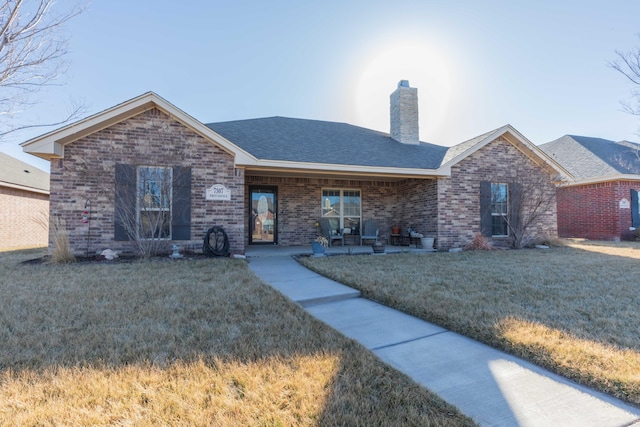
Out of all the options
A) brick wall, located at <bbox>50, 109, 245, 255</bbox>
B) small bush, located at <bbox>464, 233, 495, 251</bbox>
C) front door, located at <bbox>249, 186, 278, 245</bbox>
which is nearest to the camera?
brick wall, located at <bbox>50, 109, 245, 255</bbox>

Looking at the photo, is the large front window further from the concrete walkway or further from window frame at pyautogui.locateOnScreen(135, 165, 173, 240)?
the concrete walkway

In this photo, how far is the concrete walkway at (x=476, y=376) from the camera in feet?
5.78

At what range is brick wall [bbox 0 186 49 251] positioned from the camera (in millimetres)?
11648

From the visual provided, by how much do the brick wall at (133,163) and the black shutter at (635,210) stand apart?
15.8m

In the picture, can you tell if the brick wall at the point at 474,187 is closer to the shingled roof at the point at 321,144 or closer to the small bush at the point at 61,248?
the shingled roof at the point at 321,144

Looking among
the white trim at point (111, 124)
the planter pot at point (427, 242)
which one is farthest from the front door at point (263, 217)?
the planter pot at point (427, 242)

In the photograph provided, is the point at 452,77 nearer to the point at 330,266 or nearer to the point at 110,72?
the point at 330,266

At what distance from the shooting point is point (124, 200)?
23.4ft

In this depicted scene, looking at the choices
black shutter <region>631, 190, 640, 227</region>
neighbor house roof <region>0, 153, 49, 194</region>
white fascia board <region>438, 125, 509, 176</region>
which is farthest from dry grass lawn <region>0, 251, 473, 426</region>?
black shutter <region>631, 190, 640, 227</region>

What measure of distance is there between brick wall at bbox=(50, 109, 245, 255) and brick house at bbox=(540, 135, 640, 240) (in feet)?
39.8

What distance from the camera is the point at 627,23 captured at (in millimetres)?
9398

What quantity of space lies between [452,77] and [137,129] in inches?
385

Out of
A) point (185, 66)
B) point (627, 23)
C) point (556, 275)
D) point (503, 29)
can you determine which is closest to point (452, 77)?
point (503, 29)

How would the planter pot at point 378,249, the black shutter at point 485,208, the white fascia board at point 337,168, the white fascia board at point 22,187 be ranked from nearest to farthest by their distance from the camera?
the white fascia board at point 337,168, the planter pot at point 378,249, the black shutter at point 485,208, the white fascia board at point 22,187
